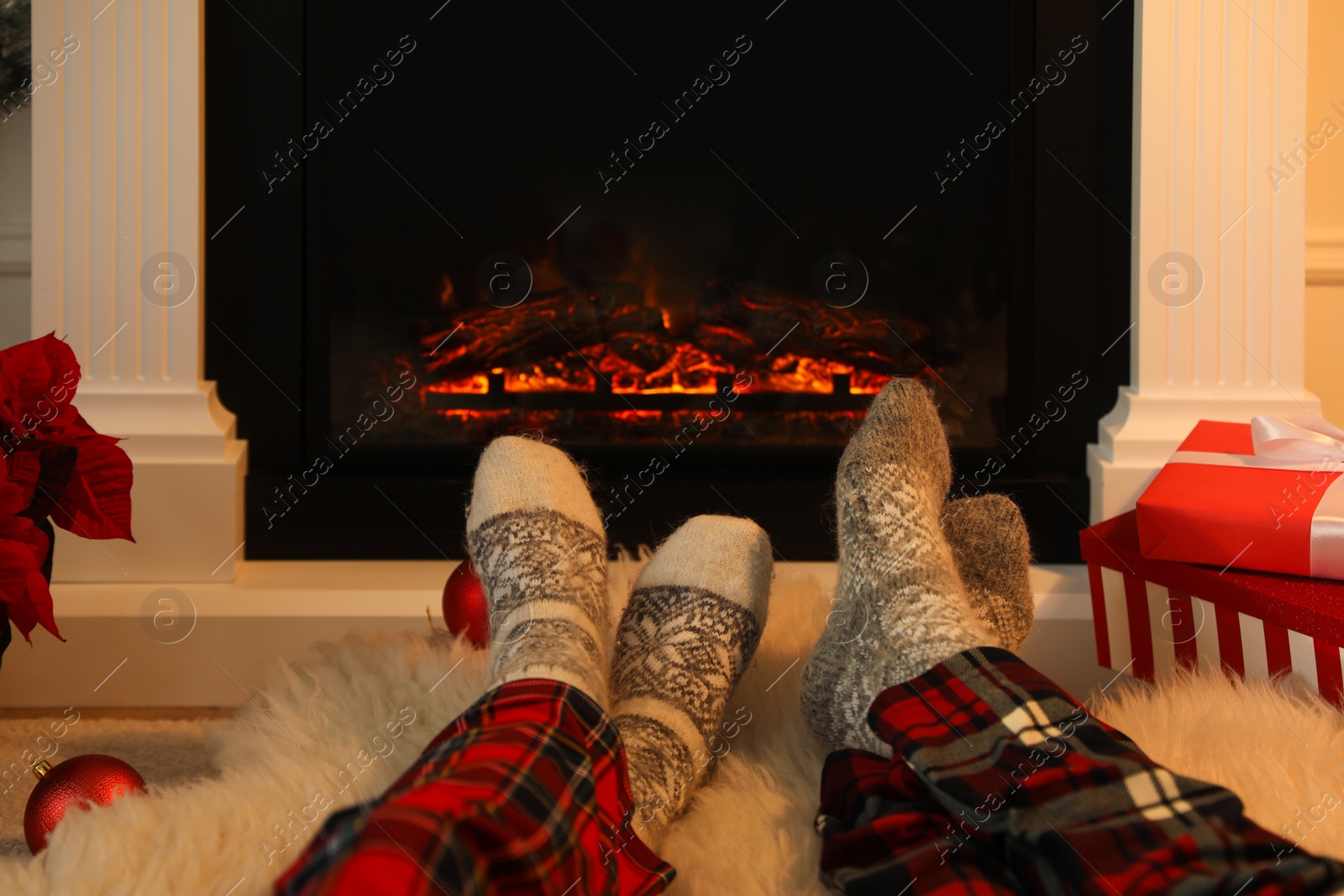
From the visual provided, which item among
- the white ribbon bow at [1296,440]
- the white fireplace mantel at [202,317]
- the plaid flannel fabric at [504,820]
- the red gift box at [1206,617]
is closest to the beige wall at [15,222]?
the white fireplace mantel at [202,317]

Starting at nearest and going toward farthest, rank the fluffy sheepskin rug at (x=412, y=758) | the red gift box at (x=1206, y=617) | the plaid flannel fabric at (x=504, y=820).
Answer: the plaid flannel fabric at (x=504, y=820) → the fluffy sheepskin rug at (x=412, y=758) → the red gift box at (x=1206, y=617)

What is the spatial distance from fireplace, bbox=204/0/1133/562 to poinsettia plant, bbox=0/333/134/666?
46 centimetres

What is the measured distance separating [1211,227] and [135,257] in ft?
4.50

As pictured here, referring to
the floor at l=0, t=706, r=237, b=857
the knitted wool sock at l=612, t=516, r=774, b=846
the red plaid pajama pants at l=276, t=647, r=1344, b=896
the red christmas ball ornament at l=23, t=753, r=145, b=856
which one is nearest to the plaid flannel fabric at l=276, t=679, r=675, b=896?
the red plaid pajama pants at l=276, t=647, r=1344, b=896

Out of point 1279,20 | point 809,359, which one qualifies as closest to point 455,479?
point 809,359

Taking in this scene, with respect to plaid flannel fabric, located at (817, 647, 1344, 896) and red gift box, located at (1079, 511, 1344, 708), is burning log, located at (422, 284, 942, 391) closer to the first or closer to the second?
red gift box, located at (1079, 511, 1344, 708)

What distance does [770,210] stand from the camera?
4.11 ft

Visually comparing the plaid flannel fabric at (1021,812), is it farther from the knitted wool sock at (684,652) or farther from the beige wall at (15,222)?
the beige wall at (15,222)

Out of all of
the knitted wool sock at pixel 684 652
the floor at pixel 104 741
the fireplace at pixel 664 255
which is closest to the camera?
the knitted wool sock at pixel 684 652

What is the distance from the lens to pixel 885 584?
0.62 m

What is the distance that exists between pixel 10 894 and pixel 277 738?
21cm

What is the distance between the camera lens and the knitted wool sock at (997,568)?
752 millimetres

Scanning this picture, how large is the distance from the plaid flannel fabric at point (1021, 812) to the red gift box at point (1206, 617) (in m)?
0.37

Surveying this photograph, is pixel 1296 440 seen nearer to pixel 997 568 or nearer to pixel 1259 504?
pixel 1259 504
